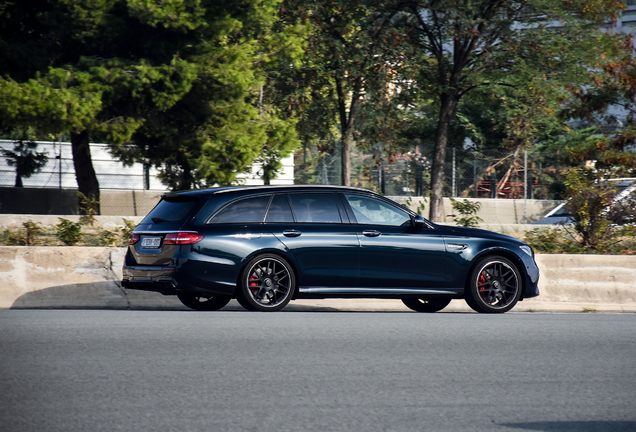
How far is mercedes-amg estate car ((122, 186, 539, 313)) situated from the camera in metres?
9.55

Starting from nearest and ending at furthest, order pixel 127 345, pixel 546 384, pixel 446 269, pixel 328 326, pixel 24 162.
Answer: pixel 546 384, pixel 127 345, pixel 328 326, pixel 446 269, pixel 24 162

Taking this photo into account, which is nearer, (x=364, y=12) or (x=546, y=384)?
(x=546, y=384)

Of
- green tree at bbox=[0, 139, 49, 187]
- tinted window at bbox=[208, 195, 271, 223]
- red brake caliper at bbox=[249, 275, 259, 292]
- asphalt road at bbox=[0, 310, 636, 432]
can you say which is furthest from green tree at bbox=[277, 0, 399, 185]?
asphalt road at bbox=[0, 310, 636, 432]

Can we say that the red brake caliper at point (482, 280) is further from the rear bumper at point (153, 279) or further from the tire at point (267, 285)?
the rear bumper at point (153, 279)

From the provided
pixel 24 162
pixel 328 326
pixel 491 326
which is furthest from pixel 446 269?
pixel 24 162

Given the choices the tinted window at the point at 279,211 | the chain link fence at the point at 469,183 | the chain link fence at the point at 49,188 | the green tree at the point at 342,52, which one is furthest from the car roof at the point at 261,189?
the chain link fence at the point at 469,183

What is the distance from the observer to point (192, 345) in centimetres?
761

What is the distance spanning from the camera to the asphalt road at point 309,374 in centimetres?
516

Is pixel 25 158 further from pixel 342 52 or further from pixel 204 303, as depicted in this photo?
pixel 204 303

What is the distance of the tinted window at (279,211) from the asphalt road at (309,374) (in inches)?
45.9

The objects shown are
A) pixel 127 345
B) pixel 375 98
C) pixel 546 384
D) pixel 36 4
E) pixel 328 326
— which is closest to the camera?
pixel 546 384

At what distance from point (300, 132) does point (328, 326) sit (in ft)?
57.5

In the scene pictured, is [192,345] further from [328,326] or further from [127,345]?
[328,326]

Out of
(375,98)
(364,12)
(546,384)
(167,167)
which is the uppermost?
(364,12)
